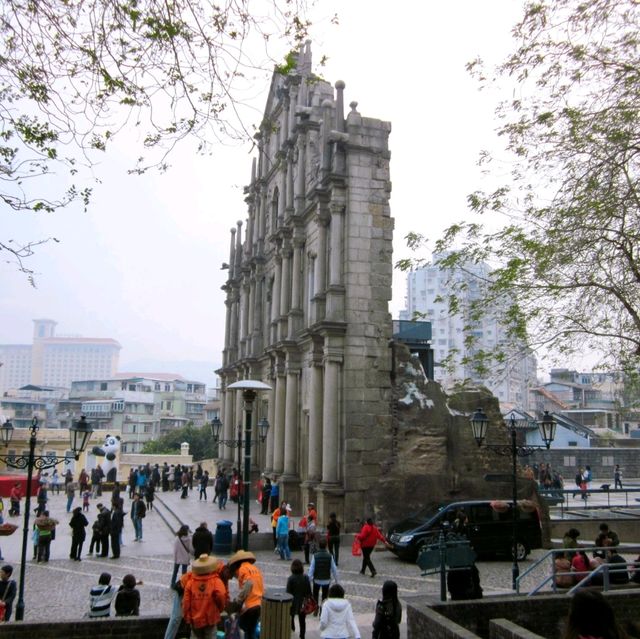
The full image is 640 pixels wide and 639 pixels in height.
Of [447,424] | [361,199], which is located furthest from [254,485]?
[361,199]

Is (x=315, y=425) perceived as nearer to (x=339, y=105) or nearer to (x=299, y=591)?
(x=339, y=105)

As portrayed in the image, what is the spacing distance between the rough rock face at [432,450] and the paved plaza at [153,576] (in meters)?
2.28

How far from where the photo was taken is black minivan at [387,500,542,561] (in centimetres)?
1753

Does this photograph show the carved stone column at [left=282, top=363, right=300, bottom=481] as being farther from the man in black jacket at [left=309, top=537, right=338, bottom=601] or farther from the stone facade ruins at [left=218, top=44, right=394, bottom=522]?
the man in black jacket at [left=309, top=537, right=338, bottom=601]

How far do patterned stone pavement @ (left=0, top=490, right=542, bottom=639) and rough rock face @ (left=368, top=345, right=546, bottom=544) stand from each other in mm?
2385

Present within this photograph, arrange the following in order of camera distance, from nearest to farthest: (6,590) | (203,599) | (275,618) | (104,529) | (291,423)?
1. (203,599)
2. (275,618)
3. (6,590)
4. (104,529)
5. (291,423)

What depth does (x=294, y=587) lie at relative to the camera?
1041 cm

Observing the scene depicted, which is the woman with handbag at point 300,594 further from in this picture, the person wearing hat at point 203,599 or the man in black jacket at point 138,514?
the man in black jacket at point 138,514

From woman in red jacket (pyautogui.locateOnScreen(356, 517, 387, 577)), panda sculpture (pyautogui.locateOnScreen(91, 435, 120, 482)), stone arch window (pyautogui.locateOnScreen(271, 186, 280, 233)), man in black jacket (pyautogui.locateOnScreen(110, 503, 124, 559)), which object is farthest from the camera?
panda sculpture (pyautogui.locateOnScreen(91, 435, 120, 482))

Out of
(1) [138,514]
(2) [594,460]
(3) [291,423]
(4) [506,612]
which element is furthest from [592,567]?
(2) [594,460]

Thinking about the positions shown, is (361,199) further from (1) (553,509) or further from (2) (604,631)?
(2) (604,631)

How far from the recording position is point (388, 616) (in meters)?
9.09

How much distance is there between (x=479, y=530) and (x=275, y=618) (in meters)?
10.3

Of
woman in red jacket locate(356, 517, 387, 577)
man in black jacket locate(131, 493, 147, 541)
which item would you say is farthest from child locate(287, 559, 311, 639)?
man in black jacket locate(131, 493, 147, 541)
